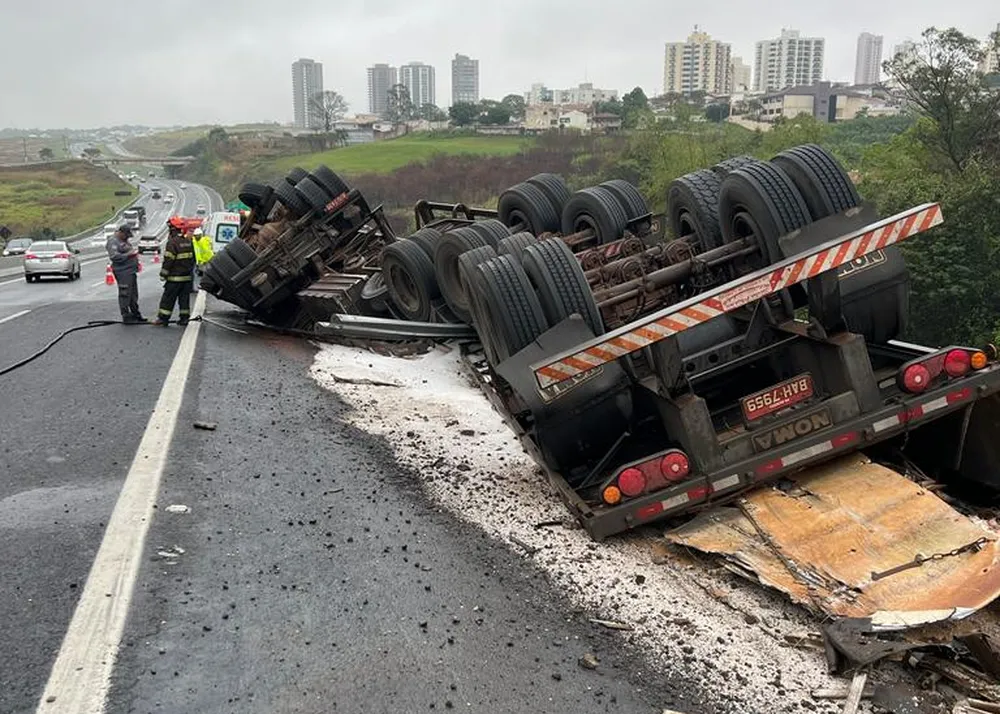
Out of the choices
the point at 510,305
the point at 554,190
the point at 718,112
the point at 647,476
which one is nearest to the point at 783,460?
the point at 647,476

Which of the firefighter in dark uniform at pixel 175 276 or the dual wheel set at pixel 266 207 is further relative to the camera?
the firefighter in dark uniform at pixel 175 276

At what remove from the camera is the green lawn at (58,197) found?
250 ft

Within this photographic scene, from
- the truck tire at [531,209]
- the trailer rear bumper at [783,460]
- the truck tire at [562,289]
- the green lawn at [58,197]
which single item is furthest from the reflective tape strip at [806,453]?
the green lawn at [58,197]

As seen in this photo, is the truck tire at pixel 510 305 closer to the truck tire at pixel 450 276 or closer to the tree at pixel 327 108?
the truck tire at pixel 450 276

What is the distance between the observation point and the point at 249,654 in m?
3.41

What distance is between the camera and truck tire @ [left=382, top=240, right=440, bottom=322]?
1001cm

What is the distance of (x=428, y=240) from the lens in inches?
412

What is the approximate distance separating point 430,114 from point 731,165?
5653 inches

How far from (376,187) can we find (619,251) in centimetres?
7244

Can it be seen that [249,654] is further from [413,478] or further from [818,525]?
[818,525]

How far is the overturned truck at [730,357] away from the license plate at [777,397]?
1cm

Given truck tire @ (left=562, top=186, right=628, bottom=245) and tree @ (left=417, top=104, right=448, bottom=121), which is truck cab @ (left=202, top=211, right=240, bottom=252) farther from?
tree @ (left=417, top=104, right=448, bottom=121)

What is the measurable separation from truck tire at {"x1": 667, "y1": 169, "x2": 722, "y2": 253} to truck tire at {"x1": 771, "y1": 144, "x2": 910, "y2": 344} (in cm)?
86

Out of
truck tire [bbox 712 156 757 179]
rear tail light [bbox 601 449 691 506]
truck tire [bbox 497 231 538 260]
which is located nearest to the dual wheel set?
truck tire [bbox 497 231 538 260]
